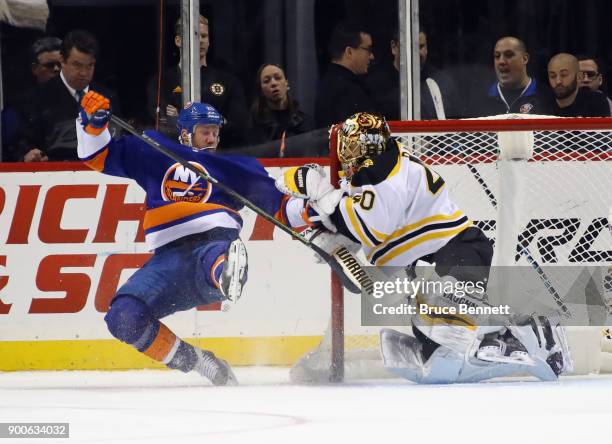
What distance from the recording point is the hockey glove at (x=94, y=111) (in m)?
4.90

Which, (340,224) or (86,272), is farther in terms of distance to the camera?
(86,272)

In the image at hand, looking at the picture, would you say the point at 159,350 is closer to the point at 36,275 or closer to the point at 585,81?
the point at 36,275

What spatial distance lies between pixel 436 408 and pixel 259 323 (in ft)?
5.27

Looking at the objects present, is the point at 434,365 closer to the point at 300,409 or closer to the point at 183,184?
the point at 300,409

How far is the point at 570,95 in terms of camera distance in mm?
5699

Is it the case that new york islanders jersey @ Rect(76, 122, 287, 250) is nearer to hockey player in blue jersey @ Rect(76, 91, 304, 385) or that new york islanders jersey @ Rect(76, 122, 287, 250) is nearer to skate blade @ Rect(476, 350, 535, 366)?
hockey player in blue jersey @ Rect(76, 91, 304, 385)

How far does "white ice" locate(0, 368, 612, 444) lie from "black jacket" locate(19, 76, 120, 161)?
0.95m

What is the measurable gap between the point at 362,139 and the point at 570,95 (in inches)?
46.7

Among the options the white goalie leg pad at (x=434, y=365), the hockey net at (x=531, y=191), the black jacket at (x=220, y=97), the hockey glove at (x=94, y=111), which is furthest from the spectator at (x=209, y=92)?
the white goalie leg pad at (x=434, y=365)

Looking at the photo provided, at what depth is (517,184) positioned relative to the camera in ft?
17.3

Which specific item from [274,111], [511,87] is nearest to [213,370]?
[274,111]

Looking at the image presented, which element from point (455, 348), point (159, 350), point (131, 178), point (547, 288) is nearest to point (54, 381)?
point (159, 350)

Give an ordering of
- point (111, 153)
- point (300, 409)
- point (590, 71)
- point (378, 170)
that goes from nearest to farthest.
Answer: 1. point (300, 409)
2. point (378, 170)
3. point (111, 153)
4. point (590, 71)

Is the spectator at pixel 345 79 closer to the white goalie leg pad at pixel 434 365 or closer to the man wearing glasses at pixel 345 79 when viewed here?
the man wearing glasses at pixel 345 79
